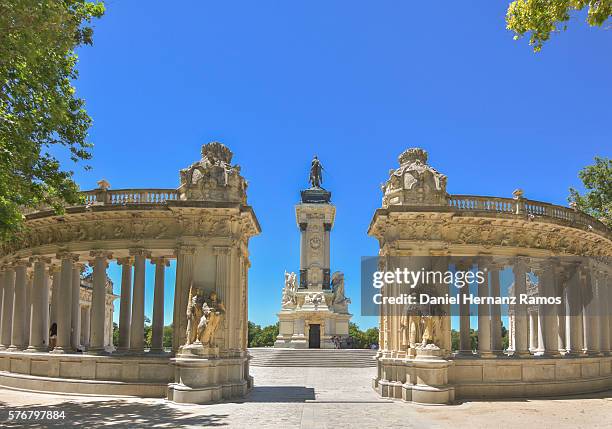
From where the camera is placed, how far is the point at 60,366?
2375 centimetres

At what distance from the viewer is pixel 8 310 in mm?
28031

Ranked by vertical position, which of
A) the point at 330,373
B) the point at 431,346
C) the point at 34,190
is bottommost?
the point at 330,373

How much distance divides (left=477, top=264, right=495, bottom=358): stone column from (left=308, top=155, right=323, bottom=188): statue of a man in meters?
30.3

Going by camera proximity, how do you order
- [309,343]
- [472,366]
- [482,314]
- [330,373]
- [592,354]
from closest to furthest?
[472,366]
[482,314]
[592,354]
[330,373]
[309,343]

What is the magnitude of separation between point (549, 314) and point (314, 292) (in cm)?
2510

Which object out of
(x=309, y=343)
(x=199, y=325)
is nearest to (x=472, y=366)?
(x=199, y=325)

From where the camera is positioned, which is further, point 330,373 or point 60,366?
point 330,373

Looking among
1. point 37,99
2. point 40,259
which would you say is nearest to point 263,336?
point 40,259

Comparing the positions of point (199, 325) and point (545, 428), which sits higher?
point (199, 325)

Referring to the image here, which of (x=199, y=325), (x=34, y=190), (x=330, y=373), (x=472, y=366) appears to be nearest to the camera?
→ (x=34, y=190)

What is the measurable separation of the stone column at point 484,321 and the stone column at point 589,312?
237 inches

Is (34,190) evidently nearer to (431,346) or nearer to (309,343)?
(431,346)

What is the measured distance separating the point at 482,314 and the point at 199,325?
1220cm

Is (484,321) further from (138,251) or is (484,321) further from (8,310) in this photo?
(8,310)
